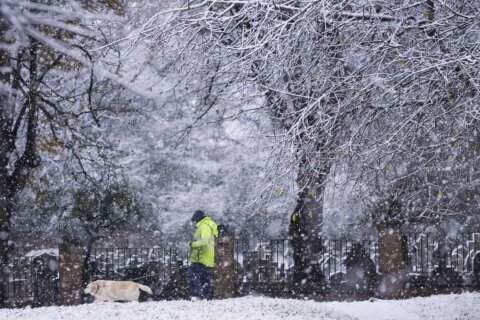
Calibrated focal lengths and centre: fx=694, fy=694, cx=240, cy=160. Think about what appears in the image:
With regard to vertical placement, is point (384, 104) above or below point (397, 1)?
below

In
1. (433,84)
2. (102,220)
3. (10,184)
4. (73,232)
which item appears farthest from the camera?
(73,232)

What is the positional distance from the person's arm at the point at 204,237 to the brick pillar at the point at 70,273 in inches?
127

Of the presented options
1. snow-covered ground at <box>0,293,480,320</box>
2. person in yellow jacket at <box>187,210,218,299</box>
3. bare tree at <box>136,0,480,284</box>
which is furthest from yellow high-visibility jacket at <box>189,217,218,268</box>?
bare tree at <box>136,0,480,284</box>

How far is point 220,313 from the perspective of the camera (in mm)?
9461

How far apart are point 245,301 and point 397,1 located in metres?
5.20

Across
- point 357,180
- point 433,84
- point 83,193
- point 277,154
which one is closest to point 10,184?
point 83,193

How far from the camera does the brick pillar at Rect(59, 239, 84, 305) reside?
14.7 meters

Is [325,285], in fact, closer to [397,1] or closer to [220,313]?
[220,313]

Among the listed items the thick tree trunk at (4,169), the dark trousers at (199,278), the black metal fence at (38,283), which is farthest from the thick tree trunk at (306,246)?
the thick tree trunk at (4,169)

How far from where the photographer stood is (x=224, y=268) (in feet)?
48.7

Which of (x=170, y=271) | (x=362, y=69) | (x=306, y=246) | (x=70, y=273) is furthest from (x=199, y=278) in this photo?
(x=362, y=69)

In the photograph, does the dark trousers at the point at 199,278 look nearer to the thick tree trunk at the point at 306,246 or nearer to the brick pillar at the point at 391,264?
the thick tree trunk at the point at 306,246

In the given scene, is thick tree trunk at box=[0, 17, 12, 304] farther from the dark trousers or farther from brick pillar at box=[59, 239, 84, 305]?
the dark trousers

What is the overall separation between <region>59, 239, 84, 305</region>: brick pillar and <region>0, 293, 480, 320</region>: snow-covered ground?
134 inches
